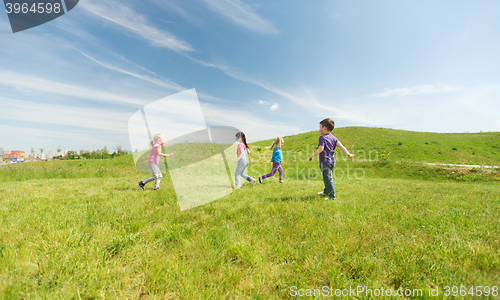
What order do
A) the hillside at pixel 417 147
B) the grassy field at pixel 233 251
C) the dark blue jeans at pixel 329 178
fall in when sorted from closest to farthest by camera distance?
the grassy field at pixel 233 251 → the dark blue jeans at pixel 329 178 → the hillside at pixel 417 147

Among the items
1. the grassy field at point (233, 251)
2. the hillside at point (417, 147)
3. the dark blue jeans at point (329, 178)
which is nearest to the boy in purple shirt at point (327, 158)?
the dark blue jeans at point (329, 178)

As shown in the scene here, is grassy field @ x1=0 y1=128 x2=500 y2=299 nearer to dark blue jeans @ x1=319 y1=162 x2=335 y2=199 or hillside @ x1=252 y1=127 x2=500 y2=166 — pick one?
dark blue jeans @ x1=319 y1=162 x2=335 y2=199

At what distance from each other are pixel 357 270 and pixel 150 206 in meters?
5.38

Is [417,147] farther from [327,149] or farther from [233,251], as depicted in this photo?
[233,251]

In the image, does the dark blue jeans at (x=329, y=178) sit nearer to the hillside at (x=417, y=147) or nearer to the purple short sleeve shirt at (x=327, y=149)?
the purple short sleeve shirt at (x=327, y=149)

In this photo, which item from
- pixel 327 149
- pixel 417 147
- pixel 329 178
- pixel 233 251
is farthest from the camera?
pixel 417 147

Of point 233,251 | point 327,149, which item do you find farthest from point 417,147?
point 233,251

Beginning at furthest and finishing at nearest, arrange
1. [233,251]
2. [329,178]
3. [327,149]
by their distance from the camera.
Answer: [327,149], [329,178], [233,251]

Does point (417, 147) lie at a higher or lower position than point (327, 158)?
lower

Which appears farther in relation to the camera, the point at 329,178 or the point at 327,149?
the point at 327,149

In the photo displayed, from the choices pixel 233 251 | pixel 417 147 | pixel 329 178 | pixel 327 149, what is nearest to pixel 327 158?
pixel 327 149

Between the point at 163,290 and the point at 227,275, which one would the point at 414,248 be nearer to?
the point at 227,275

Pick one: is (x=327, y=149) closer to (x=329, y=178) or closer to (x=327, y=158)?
(x=327, y=158)

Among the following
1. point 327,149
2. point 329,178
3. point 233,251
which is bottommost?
point 233,251
